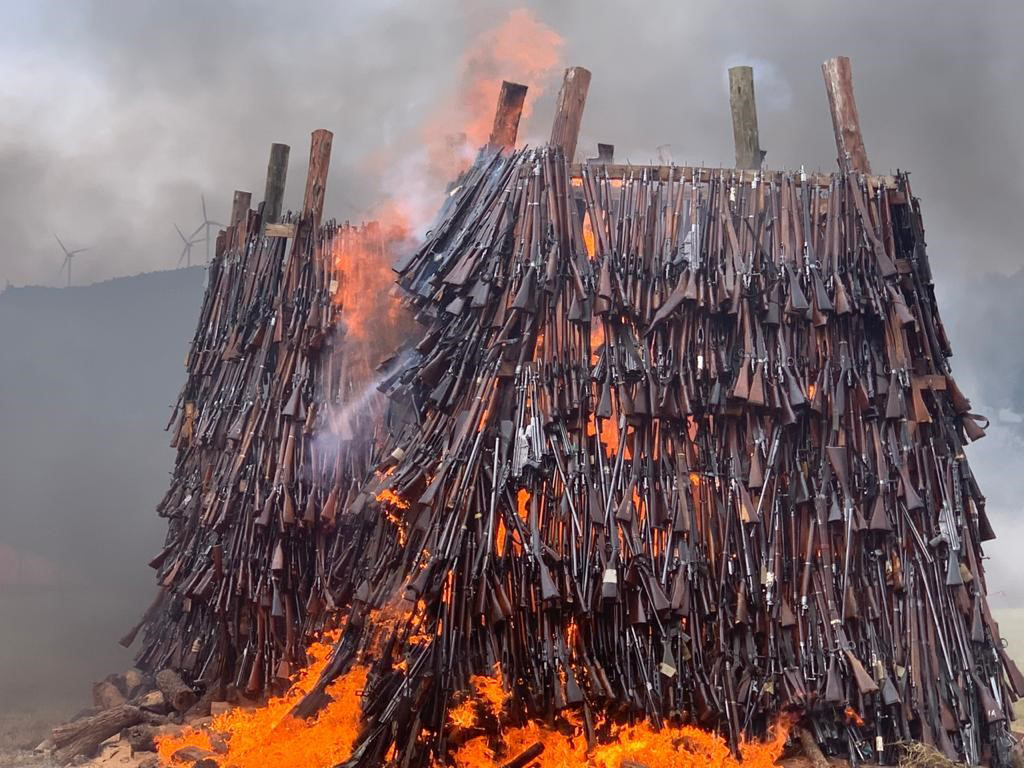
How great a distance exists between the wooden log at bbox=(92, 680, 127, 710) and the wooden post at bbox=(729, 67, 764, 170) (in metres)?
7.05

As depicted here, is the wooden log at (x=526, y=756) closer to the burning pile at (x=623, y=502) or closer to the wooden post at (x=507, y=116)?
the burning pile at (x=623, y=502)

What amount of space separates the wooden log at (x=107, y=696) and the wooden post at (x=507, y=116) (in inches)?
227

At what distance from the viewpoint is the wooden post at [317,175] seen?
8.19 metres

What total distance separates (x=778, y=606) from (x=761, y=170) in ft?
11.3

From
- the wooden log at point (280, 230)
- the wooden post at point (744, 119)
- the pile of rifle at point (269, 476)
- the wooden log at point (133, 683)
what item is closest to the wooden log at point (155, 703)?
the pile of rifle at point (269, 476)

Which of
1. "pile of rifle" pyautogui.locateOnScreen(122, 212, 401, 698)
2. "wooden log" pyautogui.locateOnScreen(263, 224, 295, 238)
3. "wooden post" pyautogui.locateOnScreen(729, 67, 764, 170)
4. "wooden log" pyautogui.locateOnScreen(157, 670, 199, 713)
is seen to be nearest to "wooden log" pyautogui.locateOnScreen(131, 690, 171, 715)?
"wooden log" pyautogui.locateOnScreen(157, 670, 199, 713)

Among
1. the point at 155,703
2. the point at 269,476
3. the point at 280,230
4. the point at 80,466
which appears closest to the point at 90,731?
the point at 155,703

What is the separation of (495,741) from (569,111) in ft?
15.5

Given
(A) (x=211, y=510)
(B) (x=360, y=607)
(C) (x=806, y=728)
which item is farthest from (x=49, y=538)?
(C) (x=806, y=728)

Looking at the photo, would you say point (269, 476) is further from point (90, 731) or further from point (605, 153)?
point (605, 153)

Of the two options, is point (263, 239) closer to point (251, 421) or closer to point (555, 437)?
point (251, 421)

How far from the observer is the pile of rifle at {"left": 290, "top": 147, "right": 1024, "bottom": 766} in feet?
20.2

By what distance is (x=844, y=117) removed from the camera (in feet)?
24.7

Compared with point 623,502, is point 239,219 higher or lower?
higher
